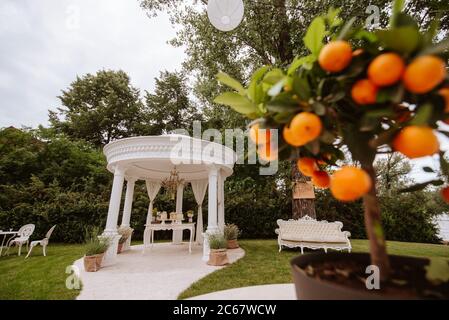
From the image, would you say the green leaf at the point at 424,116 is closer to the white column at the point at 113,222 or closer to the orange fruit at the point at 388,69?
the orange fruit at the point at 388,69

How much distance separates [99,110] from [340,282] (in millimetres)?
23045

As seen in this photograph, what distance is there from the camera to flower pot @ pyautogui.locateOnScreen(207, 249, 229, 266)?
5.91 meters

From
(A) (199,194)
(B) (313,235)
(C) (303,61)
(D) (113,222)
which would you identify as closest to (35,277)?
A: (D) (113,222)

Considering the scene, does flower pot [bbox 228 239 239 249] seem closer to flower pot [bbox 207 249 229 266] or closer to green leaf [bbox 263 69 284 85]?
flower pot [bbox 207 249 229 266]

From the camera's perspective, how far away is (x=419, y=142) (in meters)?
0.58

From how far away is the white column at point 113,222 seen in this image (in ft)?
19.8

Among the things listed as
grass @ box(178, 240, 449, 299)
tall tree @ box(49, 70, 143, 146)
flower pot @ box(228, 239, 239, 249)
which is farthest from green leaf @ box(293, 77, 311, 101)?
tall tree @ box(49, 70, 143, 146)

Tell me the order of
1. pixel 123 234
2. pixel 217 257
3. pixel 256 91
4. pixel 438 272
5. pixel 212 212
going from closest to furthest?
pixel 438 272
pixel 256 91
pixel 217 257
pixel 212 212
pixel 123 234

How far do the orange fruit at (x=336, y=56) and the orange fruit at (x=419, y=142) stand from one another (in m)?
0.28

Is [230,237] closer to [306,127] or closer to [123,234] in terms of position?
[123,234]

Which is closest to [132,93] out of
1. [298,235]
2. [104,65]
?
[104,65]

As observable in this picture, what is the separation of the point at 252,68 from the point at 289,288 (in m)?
10.8

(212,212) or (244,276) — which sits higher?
(212,212)

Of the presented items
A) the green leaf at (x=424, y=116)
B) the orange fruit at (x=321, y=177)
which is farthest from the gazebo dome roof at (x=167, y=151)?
the green leaf at (x=424, y=116)
